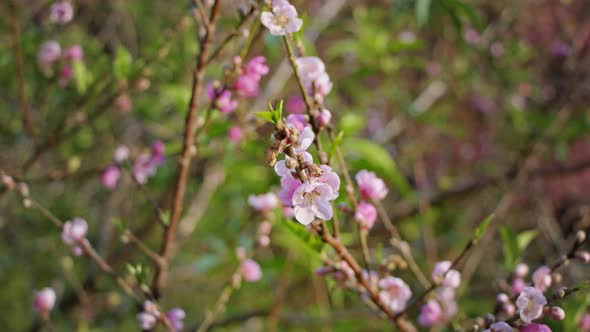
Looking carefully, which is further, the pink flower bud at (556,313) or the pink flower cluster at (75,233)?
the pink flower cluster at (75,233)

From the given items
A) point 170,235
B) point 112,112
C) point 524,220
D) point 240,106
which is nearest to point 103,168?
point 240,106

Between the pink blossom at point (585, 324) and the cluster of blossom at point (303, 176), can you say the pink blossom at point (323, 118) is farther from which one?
the pink blossom at point (585, 324)

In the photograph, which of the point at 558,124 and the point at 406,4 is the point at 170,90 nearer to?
the point at 406,4

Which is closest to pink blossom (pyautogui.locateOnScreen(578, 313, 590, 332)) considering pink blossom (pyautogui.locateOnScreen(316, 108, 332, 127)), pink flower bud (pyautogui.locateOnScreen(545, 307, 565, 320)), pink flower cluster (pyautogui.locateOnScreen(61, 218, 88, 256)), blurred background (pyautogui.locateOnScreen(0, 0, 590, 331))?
blurred background (pyautogui.locateOnScreen(0, 0, 590, 331))

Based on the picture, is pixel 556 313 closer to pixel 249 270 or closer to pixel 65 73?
pixel 249 270

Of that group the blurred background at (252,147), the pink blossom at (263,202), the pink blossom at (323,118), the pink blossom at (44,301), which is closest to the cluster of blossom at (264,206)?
the pink blossom at (263,202)

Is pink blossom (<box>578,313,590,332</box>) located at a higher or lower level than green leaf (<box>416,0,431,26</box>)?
lower

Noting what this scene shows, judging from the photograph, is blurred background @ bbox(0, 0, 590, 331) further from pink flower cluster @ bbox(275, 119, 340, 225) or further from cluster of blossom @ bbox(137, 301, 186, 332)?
pink flower cluster @ bbox(275, 119, 340, 225)
